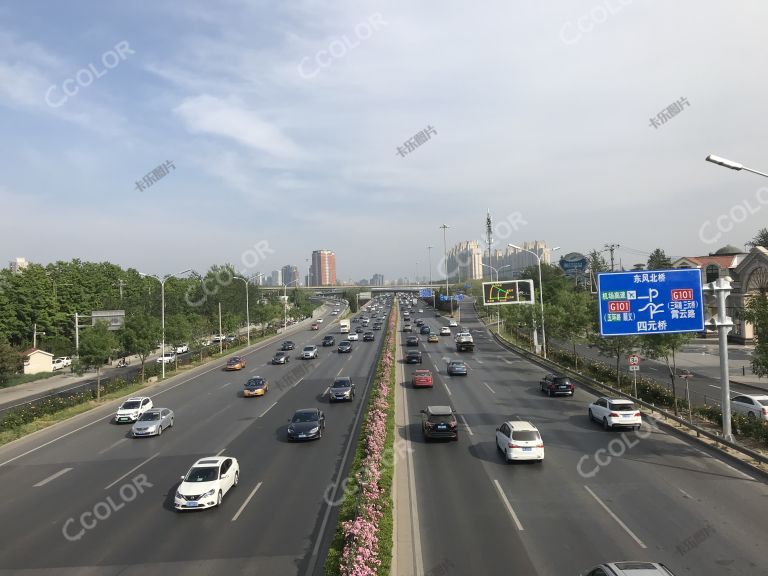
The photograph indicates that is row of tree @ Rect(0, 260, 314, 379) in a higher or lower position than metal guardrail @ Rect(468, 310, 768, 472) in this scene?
higher

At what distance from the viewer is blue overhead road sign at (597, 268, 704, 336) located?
22.0 m

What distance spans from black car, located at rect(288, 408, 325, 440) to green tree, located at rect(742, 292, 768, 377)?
1967 cm

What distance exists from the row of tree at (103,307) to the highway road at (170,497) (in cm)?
1460

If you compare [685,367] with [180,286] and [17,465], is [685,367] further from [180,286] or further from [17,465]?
[180,286]

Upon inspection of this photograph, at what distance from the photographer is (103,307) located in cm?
8788

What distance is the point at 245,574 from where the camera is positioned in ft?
39.3

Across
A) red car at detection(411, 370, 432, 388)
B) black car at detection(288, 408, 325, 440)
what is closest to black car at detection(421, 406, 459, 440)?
black car at detection(288, 408, 325, 440)

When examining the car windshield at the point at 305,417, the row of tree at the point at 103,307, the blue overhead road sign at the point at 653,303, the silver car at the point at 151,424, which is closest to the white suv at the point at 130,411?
the silver car at the point at 151,424

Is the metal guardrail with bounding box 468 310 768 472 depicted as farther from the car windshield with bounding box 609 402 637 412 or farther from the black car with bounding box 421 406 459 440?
the black car with bounding box 421 406 459 440

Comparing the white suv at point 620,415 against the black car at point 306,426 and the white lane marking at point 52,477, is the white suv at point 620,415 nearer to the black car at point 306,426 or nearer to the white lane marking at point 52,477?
the black car at point 306,426

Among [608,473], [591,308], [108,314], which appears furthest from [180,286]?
[608,473]

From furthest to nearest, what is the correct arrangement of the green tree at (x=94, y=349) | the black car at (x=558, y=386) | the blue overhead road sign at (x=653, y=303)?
the green tree at (x=94, y=349), the black car at (x=558, y=386), the blue overhead road sign at (x=653, y=303)

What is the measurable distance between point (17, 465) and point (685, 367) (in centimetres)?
4916

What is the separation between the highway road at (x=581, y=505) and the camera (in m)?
12.1
